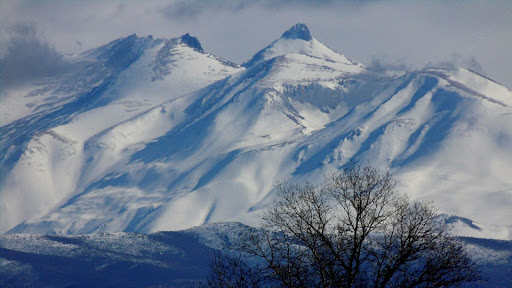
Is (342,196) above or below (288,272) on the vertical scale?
above

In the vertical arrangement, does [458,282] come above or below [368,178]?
below

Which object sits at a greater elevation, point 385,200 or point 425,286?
point 385,200

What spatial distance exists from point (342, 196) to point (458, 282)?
291 inches

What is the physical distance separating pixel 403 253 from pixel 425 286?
75.0 inches

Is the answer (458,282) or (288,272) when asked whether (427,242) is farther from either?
(288,272)

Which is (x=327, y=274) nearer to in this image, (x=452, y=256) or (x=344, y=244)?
(x=344, y=244)

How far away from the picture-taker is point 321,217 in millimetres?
47875

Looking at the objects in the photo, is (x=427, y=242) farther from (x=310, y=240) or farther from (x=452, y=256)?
(x=310, y=240)

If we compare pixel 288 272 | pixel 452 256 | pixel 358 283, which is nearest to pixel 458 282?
pixel 452 256

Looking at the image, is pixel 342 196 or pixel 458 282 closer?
pixel 458 282

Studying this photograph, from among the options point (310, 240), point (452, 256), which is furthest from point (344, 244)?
point (452, 256)

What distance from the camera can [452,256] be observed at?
4619 cm

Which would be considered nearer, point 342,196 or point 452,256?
point 452,256

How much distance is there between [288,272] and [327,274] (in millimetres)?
1902
